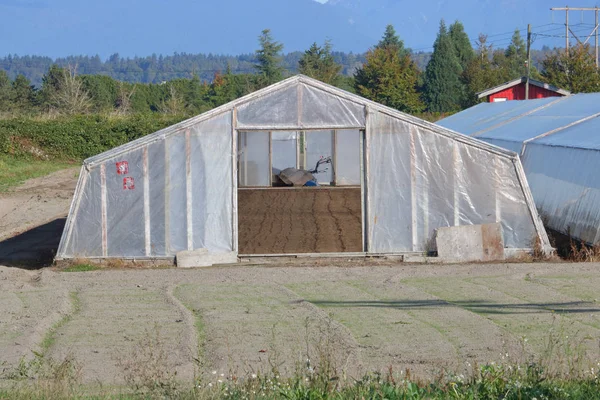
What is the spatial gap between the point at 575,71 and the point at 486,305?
116 feet

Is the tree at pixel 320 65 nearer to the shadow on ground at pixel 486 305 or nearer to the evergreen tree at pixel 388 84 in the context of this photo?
the evergreen tree at pixel 388 84

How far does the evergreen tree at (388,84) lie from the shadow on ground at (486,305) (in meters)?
43.5

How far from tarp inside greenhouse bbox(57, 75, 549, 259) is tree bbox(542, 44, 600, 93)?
98.2 feet

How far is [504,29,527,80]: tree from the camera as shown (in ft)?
237

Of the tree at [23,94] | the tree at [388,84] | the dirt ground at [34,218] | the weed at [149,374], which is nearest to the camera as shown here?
the weed at [149,374]

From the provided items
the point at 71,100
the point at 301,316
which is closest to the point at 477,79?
the point at 71,100

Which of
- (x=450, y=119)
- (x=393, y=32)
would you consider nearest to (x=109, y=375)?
(x=450, y=119)

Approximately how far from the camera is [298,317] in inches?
396

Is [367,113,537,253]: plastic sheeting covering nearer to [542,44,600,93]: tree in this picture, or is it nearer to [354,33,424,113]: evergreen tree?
[542,44,600,93]: tree

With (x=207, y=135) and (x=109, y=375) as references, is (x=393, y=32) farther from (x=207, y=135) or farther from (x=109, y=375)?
(x=109, y=375)

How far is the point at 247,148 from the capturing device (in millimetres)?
16734

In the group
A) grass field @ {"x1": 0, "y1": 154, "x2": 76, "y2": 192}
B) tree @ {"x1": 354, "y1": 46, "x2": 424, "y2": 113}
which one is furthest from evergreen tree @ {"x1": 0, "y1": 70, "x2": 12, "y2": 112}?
tree @ {"x1": 354, "y1": 46, "x2": 424, "y2": 113}

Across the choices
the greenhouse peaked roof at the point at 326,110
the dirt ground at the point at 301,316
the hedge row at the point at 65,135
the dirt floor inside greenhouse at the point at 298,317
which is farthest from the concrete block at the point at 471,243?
the hedge row at the point at 65,135

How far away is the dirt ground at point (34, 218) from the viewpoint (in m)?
16.7
